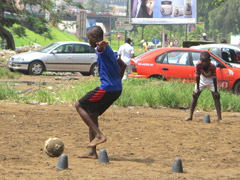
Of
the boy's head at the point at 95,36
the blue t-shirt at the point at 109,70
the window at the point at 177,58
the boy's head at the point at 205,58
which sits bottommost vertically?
the window at the point at 177,58

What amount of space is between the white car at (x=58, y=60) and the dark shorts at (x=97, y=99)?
16.7 metres

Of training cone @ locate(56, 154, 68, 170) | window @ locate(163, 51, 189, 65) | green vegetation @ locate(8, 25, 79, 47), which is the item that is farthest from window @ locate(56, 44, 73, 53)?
training cone @ locate(56, 154, 68, 170)

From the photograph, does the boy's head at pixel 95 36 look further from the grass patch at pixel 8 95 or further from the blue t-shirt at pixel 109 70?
the grass patch at pixel 8 95

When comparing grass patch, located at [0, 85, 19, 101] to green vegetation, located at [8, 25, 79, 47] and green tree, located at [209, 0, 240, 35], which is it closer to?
green vegetation, located at [8, 25, 79, 47]

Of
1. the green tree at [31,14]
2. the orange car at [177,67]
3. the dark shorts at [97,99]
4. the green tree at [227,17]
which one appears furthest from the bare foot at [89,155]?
the green tree at [227,17]

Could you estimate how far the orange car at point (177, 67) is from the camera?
56.7 feet

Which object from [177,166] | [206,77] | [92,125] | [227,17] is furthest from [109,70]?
[227,17]

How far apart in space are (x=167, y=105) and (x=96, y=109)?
21.8ft

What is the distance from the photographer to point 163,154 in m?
8.34

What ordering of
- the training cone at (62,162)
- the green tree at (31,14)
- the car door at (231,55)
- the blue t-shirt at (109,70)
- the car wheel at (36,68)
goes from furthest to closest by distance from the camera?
the green tree at (31,14)
the car wheel at (36,68)
the car door at (231,55)
the blue t-shirt at (109,70)
the training cone at (62,162)

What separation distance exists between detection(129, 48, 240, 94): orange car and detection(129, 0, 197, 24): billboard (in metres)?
37.2

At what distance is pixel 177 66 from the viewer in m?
17.4

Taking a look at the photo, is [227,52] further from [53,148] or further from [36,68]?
[53,148]

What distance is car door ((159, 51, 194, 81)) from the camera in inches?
681
